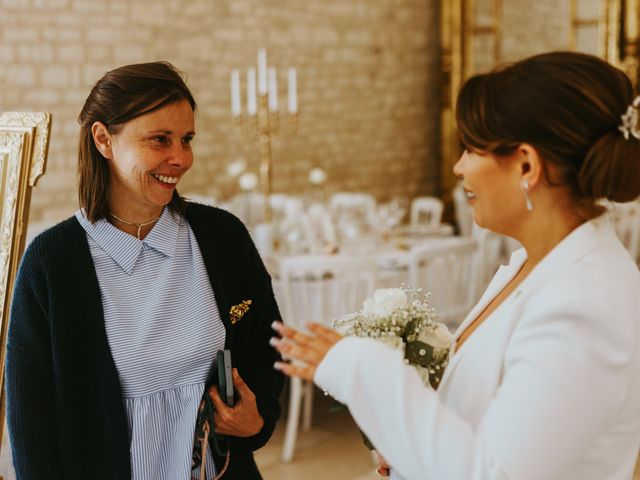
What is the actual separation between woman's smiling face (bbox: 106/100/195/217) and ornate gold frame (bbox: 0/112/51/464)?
28 cm

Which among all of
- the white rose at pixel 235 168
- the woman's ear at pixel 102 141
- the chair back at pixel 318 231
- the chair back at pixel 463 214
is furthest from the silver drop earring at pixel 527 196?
the chair back at pixel 463 214

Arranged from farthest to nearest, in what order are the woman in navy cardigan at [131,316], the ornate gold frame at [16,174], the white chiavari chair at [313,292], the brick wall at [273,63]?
the brick wall at [273,63] < the white chiavari chair at [313,292] < the ornate gold frame at [16,174] < the woman in navy cardigan at [131,316]

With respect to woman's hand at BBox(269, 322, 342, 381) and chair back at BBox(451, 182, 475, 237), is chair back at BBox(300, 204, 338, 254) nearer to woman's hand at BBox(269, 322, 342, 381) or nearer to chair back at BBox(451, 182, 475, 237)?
chair back at BBox(451, 182, 475, 237)

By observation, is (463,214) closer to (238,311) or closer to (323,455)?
(323,455)

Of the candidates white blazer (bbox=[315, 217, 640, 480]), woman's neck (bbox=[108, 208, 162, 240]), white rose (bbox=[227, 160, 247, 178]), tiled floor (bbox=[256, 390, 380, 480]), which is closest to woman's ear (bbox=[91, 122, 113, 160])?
woman's neck (bbox=[108, 208, 162, 240])

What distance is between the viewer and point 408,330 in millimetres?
1688

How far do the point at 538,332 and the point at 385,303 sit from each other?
1.63ft

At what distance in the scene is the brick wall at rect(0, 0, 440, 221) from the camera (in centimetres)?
632

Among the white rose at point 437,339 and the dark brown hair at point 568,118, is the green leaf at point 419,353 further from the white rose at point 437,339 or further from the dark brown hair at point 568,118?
the dark brown hair at point 568,118

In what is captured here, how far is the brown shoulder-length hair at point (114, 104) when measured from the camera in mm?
1787

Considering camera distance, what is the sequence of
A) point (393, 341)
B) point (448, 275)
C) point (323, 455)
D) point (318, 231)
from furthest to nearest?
point (318, 231) < point (448, 275) < point (323, 455) < point (393, 341)

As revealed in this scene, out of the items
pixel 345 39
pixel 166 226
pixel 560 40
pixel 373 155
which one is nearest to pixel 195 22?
pixel 345 39

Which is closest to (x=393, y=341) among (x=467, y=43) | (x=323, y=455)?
(x=323, y=455)

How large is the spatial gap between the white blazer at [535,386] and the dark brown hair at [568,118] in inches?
3.7
